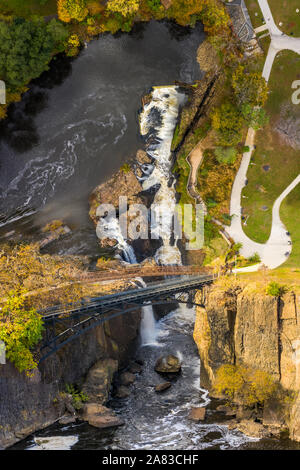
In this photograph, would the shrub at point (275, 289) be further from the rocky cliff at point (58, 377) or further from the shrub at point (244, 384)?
the rocky cliff at point (58, 377)

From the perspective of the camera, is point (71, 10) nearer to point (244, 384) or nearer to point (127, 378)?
point (127, 378)

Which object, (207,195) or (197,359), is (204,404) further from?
(207,195)

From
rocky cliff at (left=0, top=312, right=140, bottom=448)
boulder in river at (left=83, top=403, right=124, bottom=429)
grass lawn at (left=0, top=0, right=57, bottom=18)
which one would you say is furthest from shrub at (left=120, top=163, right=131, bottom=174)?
boulder in river at (left=83, top=403, right=124, bottom=429)

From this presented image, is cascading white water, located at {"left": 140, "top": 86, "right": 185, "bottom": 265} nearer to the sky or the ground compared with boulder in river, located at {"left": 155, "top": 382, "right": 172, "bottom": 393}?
nearer to the sky

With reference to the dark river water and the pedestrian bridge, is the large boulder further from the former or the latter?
the dark river water

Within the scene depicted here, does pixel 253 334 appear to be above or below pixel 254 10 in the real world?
below

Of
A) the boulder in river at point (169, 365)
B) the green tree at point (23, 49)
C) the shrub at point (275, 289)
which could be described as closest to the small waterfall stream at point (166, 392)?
the boulder in river at point (169, 365)

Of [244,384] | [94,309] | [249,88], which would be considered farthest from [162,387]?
[249,88]
